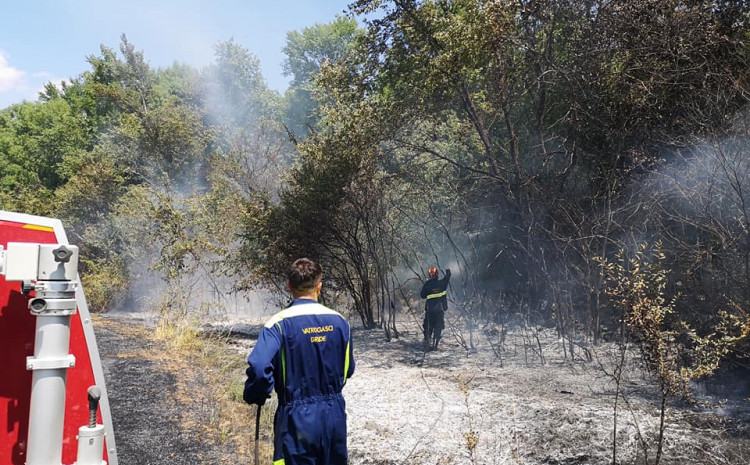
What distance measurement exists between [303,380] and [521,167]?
8.96 m

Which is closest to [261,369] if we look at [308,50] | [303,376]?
[303,376]

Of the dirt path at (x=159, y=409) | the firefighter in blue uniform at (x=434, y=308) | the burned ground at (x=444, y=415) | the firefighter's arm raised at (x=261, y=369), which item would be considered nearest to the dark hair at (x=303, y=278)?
the firefighter's arm raised at (x=261, y=369)

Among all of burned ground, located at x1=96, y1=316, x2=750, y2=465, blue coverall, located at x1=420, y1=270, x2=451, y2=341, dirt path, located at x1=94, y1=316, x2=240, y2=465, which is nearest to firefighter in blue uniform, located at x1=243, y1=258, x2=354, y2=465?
burned ground, located at x1=96, y1=316, x2=750, y2=465

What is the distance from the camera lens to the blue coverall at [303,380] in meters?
2.82

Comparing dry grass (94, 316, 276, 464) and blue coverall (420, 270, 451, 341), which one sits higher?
blue coverall (420, 270, 451, 341)

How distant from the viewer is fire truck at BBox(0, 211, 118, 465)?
189 cm

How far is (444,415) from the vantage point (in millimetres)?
6250

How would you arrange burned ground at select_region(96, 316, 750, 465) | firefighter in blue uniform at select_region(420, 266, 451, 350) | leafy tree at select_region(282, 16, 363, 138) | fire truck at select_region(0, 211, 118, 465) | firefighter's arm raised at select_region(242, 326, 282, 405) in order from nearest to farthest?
fire truck at select_region(0, 211, 118, 465) < firefighter's arm raised at select_region(242, 326, 282, 405) < burned ground at select_region(96, 316, 750, 465) < firefighter in blue uniform at select_region(420, 266, 451, 350) < leafy tree at select_region(282, 16, 363, 138)

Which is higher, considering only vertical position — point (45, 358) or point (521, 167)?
point (521, 167)

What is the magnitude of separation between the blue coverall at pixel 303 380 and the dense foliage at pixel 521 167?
4.04m

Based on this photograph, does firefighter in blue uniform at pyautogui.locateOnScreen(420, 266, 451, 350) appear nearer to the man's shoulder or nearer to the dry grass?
the dry grass

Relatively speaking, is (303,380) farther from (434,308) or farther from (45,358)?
(434,308)

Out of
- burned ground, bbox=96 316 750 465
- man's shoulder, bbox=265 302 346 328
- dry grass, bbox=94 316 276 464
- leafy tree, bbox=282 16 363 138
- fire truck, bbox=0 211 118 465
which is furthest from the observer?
leafy tree, bbox=282 16 363 138

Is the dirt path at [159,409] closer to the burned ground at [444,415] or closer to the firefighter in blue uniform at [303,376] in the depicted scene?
the burned ground at [444,415]
